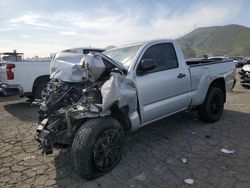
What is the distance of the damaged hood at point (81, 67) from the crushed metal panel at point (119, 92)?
0.29m

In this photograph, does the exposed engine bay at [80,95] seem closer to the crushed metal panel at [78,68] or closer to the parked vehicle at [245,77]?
the crushed metal panel at [78,68]

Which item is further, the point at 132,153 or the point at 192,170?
the point at 132,153

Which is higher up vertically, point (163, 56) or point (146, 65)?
point (163, 56)

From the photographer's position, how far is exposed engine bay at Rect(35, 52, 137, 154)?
3.83 metres

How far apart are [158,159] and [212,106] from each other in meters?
2.57

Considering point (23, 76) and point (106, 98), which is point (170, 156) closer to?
point (106, 98)

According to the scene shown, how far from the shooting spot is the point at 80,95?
433cm

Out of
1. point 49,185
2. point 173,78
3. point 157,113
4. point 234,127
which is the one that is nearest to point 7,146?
point 49,185

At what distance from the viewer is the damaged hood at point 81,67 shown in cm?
402

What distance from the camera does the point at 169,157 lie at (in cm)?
445

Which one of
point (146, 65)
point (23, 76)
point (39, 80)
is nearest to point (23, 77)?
point (23, 76)

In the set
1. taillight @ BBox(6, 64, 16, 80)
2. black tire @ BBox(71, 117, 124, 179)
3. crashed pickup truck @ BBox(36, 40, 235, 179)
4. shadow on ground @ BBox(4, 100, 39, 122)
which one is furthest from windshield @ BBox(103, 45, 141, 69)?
taillight @ BBox(6, 64, 16, 80)

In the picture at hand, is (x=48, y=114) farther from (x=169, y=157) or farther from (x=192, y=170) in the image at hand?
(x=192, y=170)

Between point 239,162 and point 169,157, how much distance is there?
1091 millimetres
